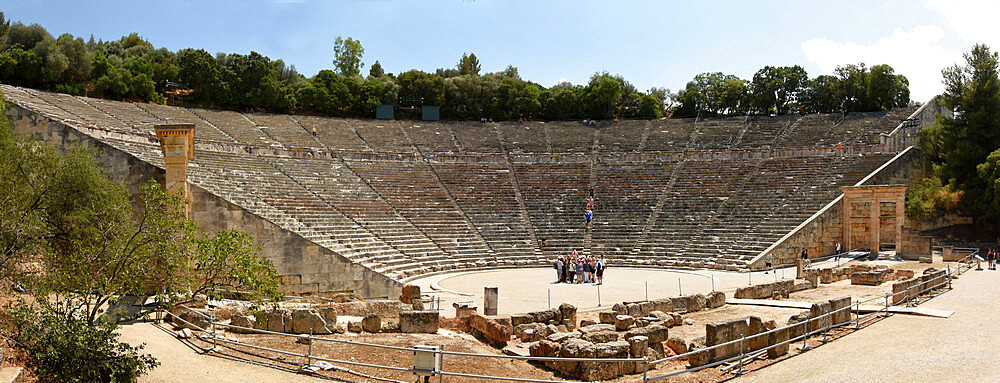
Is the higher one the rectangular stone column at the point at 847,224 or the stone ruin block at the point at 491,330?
the rectangular stone column at the point at 847,224

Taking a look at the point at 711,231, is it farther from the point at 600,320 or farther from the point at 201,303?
the point at 201,303

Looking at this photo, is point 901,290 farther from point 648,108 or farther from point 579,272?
point 648,108

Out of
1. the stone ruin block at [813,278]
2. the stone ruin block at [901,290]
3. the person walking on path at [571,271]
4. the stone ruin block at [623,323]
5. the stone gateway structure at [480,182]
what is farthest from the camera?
the person walking on path at [571,271]

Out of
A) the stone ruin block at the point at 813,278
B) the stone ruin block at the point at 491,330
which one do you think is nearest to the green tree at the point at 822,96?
the stone ruin block at the point at 813,278

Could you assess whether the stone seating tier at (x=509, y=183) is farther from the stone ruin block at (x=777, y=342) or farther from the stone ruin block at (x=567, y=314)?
the stone ruin block at (x=777, y=342)

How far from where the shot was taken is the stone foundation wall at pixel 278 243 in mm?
17297

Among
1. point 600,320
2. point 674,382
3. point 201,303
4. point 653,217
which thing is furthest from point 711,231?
point 201,303

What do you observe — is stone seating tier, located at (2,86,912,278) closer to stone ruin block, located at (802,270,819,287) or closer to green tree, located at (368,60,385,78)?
stone ruin block, located at (802,270,819,287)

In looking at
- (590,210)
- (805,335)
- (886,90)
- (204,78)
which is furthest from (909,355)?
(204,78)

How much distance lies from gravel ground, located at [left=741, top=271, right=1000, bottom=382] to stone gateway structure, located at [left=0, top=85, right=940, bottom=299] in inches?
475

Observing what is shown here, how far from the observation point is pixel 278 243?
18375mm

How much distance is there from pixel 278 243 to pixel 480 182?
17.5 m

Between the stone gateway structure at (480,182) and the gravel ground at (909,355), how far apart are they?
12.1m

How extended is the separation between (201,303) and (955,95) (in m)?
37.1
